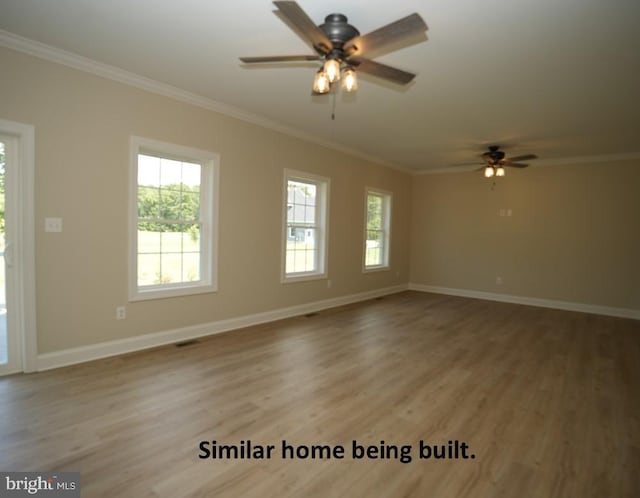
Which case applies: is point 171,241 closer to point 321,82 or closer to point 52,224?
point 52,224

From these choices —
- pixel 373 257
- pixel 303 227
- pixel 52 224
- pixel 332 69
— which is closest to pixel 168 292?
pixel 52 224

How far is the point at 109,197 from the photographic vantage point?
11.0 feet

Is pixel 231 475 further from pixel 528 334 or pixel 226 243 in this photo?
pixel 528 334

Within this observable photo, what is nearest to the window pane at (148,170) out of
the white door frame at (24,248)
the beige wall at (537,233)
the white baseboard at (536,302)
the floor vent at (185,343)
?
the white door frame at (24,248)

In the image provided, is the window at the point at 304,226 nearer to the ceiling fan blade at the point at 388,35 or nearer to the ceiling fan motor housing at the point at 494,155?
the ceiling fan motor housing at the point at 494,155

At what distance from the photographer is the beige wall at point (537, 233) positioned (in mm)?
5855

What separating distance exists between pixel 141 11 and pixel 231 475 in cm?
299

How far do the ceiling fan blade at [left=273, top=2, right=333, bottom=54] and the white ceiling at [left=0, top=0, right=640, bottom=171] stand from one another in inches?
12.6

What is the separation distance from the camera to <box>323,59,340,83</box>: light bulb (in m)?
2.21

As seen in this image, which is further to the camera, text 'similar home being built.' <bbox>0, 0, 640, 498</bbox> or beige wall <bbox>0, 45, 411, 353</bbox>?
beige wall <bbox>0, 45, 411, 353</bbox>

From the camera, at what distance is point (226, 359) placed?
343 centimetres

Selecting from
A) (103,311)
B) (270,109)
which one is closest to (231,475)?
(103,311)

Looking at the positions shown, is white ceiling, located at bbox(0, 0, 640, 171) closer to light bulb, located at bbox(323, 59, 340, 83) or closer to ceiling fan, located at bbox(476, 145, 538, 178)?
light bulb, located at bbox(323, 59, 340, 83)

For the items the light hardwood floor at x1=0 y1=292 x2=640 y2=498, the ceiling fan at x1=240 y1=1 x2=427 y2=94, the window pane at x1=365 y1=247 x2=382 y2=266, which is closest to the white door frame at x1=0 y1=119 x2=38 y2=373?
the light hardwood floor at x1=0 y1=292 x2=640 y2=498
